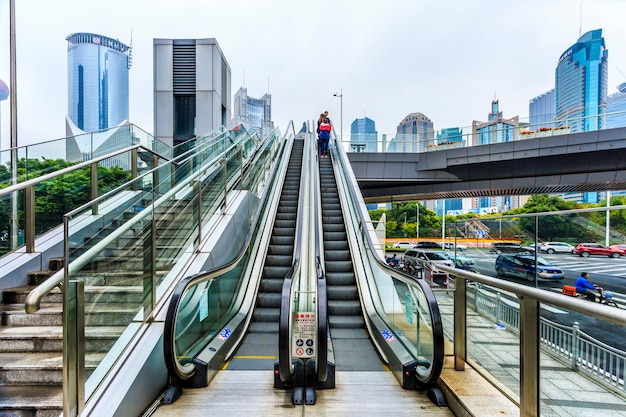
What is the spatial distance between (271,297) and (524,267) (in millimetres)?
3476

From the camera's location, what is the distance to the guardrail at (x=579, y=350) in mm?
1737

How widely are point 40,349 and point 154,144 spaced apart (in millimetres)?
5585

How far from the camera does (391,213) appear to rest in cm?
6250

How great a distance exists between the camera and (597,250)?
12.0ft

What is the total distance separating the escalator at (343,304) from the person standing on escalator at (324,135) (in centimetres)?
539

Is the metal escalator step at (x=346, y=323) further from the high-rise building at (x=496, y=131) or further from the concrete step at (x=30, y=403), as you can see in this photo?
the high-rise building at (x=496, y=131)

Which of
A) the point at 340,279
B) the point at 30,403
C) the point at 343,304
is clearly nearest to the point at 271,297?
the point at 343,304

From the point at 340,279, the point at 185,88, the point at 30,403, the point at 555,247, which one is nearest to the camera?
the point at 30,403

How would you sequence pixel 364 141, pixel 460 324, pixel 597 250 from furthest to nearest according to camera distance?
1. pixel 364 141
2. pixel 597 250
3. pixel 460 324

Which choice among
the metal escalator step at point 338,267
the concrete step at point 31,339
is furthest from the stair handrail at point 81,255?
the metal escalator step at point 338,267

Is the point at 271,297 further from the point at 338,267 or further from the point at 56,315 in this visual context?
the point at 56,315

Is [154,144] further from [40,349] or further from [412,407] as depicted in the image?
[412,407]

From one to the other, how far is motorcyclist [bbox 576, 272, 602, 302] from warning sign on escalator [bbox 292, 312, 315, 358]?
253 centimetres

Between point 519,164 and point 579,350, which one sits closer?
point 579,350
